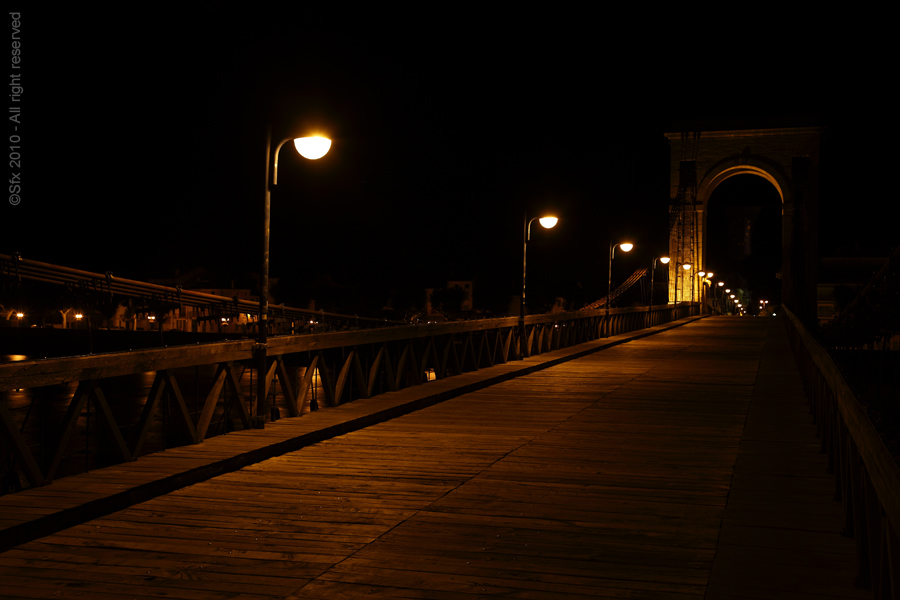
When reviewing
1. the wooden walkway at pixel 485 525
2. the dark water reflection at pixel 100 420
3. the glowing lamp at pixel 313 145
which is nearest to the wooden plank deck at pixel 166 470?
the wooden walkway at pixel 485 525

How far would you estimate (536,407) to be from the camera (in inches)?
452

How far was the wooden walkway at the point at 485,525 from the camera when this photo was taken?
421 centimetres

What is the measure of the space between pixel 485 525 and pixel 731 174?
76917 mm

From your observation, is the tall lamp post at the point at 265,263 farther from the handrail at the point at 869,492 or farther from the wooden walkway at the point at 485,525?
the handrail at the point at 869,492

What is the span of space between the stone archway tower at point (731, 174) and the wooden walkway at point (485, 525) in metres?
66.3

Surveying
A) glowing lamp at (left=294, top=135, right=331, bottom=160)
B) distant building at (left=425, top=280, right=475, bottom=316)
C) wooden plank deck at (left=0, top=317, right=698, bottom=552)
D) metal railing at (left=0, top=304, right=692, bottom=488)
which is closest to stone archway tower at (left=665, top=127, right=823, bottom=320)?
distant building at (left=425, top=280, right=475, bottom=316)

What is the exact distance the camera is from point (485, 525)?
5336mm

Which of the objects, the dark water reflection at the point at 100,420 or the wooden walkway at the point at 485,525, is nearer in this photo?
the wooden walkway at the point at 485,525

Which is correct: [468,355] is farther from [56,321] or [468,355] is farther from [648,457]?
[56,321]

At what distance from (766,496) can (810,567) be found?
5.75 ft

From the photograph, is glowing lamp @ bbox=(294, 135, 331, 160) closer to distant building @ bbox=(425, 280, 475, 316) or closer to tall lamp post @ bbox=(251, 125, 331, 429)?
tall lamp post @ bbox=(251, 125, 331, 429)

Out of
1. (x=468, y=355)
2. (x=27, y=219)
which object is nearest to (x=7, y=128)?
(x=27, y=219)

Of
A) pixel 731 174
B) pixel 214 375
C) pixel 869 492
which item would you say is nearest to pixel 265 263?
pixel 214 375

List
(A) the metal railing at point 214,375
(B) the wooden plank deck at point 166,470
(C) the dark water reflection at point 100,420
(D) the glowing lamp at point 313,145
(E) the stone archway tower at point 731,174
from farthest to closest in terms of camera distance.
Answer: (E) the stone archway tower at point 731,174, (C) the dark water reflection at point 100,420, (D) the glowing lamp at point 313,145, (A) the metal railing at point 214,375, (B) the wooden plank deck at point 166,470
